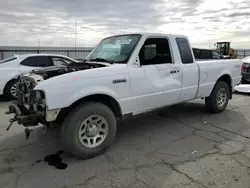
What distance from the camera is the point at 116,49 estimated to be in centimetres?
472

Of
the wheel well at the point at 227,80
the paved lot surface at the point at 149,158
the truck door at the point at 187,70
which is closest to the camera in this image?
the paved lot surface at the point at 149,158

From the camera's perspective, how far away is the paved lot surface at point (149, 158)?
3.19 meters

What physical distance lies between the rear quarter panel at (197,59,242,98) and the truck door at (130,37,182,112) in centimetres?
85

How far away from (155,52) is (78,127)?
84.2 inches

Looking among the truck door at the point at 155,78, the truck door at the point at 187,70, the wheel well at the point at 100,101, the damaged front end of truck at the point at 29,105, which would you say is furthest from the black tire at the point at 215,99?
the damaged front end of truck at the point at 29,105

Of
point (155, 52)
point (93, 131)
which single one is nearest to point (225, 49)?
point (155, 52)

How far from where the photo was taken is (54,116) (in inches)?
138

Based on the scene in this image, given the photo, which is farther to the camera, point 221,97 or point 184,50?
point 221,97

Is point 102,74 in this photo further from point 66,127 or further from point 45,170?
point 45,170

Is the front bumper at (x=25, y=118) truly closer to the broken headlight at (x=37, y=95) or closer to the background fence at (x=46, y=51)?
the broken headlight at (x=37, y=95)

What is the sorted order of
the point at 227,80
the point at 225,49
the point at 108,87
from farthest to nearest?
the point at 225,49 → the point at 227,80 → the point at 108,87

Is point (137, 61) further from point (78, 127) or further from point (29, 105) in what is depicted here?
point (29, 105)

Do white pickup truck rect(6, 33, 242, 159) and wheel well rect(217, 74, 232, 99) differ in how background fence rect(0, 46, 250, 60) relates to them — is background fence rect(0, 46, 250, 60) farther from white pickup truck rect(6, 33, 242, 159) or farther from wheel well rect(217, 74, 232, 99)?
white pickup truck rect(6, 33, 242, 159)

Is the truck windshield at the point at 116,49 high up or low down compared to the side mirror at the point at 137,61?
up
